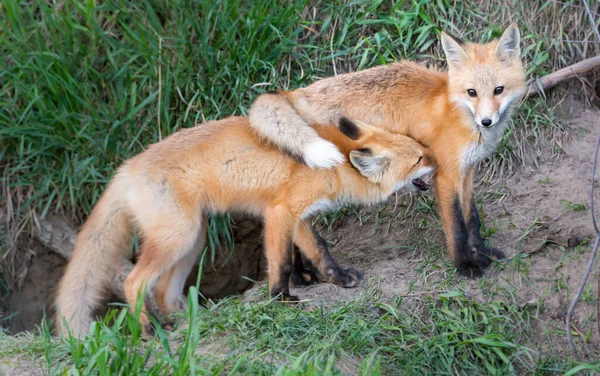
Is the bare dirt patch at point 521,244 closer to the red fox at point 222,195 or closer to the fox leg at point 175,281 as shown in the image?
the red fox at point 222,195

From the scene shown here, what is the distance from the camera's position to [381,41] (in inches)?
223

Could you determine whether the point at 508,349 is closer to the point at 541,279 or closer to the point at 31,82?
the point at 541,279

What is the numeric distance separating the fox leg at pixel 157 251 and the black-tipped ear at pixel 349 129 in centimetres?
109

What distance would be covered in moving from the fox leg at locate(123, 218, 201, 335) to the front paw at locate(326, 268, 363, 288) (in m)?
0.92

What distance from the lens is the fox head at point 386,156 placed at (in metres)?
4.42

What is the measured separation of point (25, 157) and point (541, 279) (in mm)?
4107

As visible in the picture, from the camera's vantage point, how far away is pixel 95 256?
15.1ft

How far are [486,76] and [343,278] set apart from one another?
5.06 feet

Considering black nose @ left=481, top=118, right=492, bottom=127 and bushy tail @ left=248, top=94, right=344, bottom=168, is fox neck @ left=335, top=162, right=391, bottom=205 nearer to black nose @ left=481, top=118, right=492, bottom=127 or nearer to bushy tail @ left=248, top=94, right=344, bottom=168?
bushy tail @ left=248, top=94, right=344, bottom=168

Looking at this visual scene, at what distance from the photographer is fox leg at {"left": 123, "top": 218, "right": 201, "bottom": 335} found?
4277 mm

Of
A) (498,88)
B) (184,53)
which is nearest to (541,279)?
(498,88)

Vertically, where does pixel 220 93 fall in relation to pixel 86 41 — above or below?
below

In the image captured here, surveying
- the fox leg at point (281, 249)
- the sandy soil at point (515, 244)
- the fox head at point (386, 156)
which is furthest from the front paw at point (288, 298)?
the fox head at point (386, 156)

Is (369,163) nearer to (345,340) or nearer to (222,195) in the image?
(222,195)
